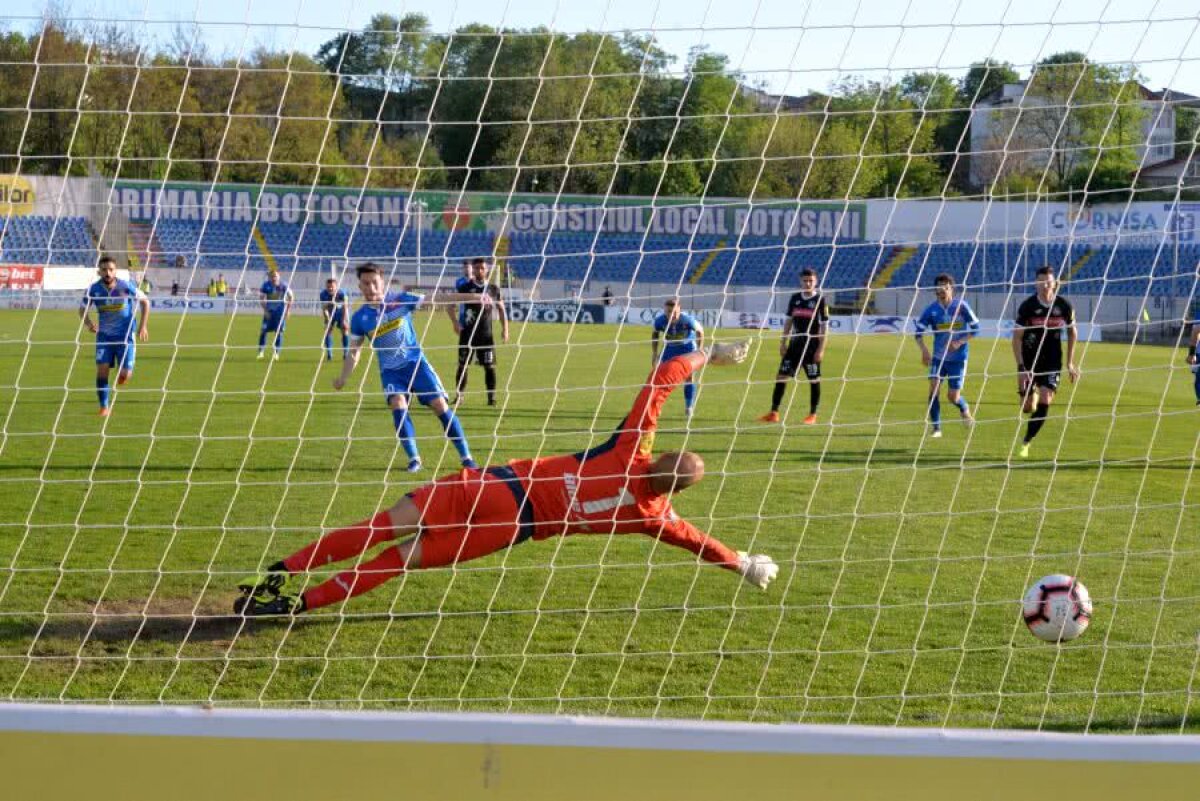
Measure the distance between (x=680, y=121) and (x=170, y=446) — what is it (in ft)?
23.3

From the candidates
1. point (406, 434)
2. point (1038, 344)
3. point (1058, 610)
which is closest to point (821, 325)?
point (1038, 344)

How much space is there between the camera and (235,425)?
1337 cm

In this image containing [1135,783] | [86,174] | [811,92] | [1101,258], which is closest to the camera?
[1135,783]

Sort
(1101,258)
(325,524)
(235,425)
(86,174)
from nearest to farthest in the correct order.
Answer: (86,174)
(325,524)
(235,425)
(1101,258)

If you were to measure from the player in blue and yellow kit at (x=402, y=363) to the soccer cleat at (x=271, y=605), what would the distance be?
13.7ft

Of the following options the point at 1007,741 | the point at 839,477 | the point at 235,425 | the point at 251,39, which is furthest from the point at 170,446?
the point at 1007,741

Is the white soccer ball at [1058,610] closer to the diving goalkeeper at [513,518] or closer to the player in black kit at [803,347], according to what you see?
the diving goalkeeper at [513,518]

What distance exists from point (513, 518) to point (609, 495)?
17.2 inches

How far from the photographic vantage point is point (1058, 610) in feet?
18.0

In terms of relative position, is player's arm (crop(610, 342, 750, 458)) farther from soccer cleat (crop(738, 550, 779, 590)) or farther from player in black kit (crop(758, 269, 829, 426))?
player in black kit (crop(758, 269, 829, 426))

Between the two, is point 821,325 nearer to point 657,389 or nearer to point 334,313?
point 334,313

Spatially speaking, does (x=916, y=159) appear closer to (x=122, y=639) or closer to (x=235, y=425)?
(x=122, y=639)

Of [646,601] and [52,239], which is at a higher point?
[52,239]

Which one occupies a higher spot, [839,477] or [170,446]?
[839,477]
